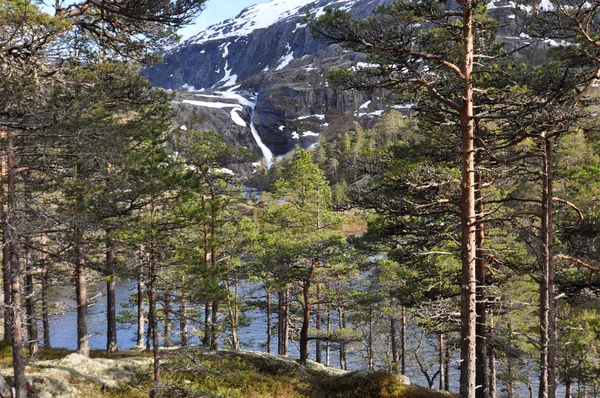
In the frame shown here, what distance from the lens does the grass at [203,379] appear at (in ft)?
36.7

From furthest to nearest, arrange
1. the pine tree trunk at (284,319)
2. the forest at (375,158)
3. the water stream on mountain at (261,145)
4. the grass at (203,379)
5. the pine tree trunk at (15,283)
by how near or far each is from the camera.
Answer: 1. the water stream on mountain at (261,145)
2. the pine tree trunk at (284,319)
3. the grass at (203,379)
4. the pine tree trunk at (15,283)
5. the forest at (375,158)

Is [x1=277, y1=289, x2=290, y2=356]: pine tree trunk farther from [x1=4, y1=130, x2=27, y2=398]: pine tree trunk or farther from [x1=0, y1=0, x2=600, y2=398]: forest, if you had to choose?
[x1=4, y1=130, x2=27, y2=398]: pine tree trunk

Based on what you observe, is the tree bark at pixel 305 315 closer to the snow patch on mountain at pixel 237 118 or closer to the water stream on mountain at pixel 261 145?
the water stream on mountain at pixel 261 145

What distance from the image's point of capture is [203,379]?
46.2 ft

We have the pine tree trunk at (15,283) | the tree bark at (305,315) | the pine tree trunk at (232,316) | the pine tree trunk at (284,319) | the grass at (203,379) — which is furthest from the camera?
the pine tree trunk at (284,319)

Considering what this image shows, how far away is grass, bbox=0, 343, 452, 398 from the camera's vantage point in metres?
11.2

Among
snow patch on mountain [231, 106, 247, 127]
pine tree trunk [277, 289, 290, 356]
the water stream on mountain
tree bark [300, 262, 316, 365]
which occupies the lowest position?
pine tree trunk [277, 289, 290, 356]

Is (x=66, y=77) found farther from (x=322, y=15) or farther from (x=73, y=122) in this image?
(x=322, y=15)

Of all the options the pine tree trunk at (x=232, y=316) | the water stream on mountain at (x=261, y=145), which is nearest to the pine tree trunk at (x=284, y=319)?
the pine tree trunk at (x=232, y=316)

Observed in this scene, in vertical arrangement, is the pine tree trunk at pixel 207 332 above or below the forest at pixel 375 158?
below

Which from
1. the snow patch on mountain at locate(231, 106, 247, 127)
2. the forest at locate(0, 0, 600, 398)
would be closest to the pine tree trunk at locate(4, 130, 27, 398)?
the forest at locate(0, 0, 600, 398)

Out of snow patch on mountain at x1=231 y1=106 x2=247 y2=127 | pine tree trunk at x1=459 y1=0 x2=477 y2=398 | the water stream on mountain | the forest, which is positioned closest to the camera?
the forest

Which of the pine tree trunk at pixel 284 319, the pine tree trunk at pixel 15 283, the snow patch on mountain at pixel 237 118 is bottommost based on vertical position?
the pine tree trunk at pixel 284 319

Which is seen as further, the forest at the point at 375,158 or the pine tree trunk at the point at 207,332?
the pine tree trunk at the point at 207,332
